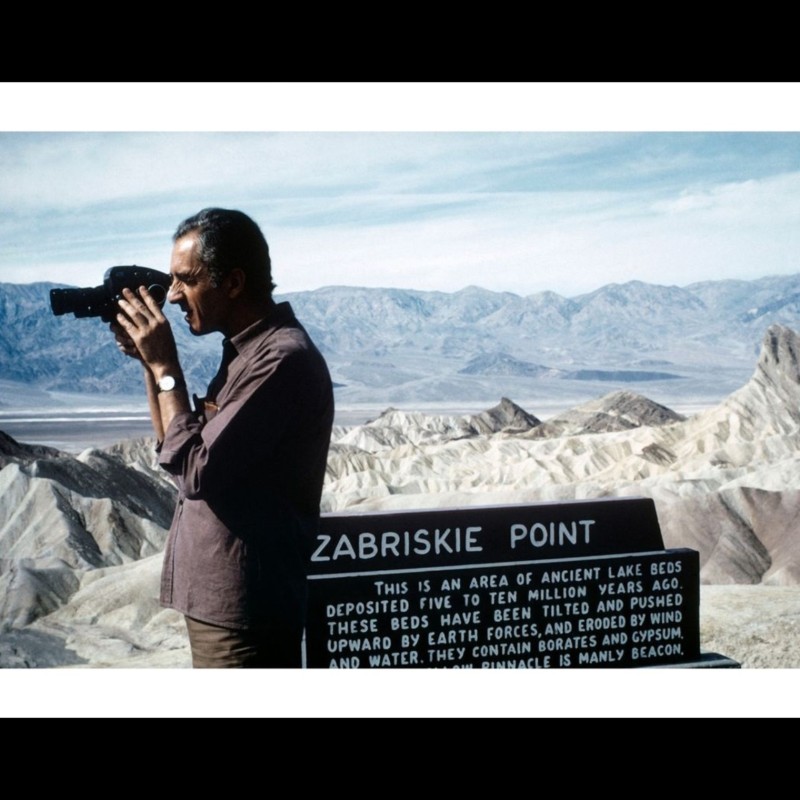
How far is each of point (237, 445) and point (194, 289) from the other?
44 cm

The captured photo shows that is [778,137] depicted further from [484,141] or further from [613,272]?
[484,141]

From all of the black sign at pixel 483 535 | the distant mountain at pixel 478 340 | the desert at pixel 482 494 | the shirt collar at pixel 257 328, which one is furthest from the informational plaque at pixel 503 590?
the distant mountain at pixel 478 340

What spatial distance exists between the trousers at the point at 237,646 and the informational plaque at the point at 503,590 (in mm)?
1313

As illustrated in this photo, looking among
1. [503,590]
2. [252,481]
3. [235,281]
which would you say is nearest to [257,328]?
[235,281]

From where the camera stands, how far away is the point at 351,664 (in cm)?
388

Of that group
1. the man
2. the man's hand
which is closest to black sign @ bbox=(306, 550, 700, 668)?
the man

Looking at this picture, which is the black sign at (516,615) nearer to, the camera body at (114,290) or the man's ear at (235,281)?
the camera body at (114,290)

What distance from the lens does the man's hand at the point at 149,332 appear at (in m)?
2.55

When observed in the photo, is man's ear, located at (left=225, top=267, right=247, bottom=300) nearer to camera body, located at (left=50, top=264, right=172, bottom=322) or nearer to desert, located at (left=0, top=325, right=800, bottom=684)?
camera body, located at (left=50, top=264, right=172, bottom=322)

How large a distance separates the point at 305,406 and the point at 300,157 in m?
3.42

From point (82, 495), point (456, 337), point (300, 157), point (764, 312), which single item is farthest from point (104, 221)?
point (764, 312)

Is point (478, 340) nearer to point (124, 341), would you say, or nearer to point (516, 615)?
point (516, 615)

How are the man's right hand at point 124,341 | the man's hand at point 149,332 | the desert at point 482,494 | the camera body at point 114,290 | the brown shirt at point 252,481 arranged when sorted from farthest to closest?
the desert at point 482,494 < the camera body at point 114,290 < the man's right hand at point 124,341 < the man's hand at point 149,332 < the brown shirt at point 252,481

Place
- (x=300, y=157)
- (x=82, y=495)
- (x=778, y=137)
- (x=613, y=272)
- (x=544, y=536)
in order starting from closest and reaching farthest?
(x=544, y=536) < (x=300, y=157) < (x=778, y=137) < (x=613, y=272) < (x=82, y=495)
